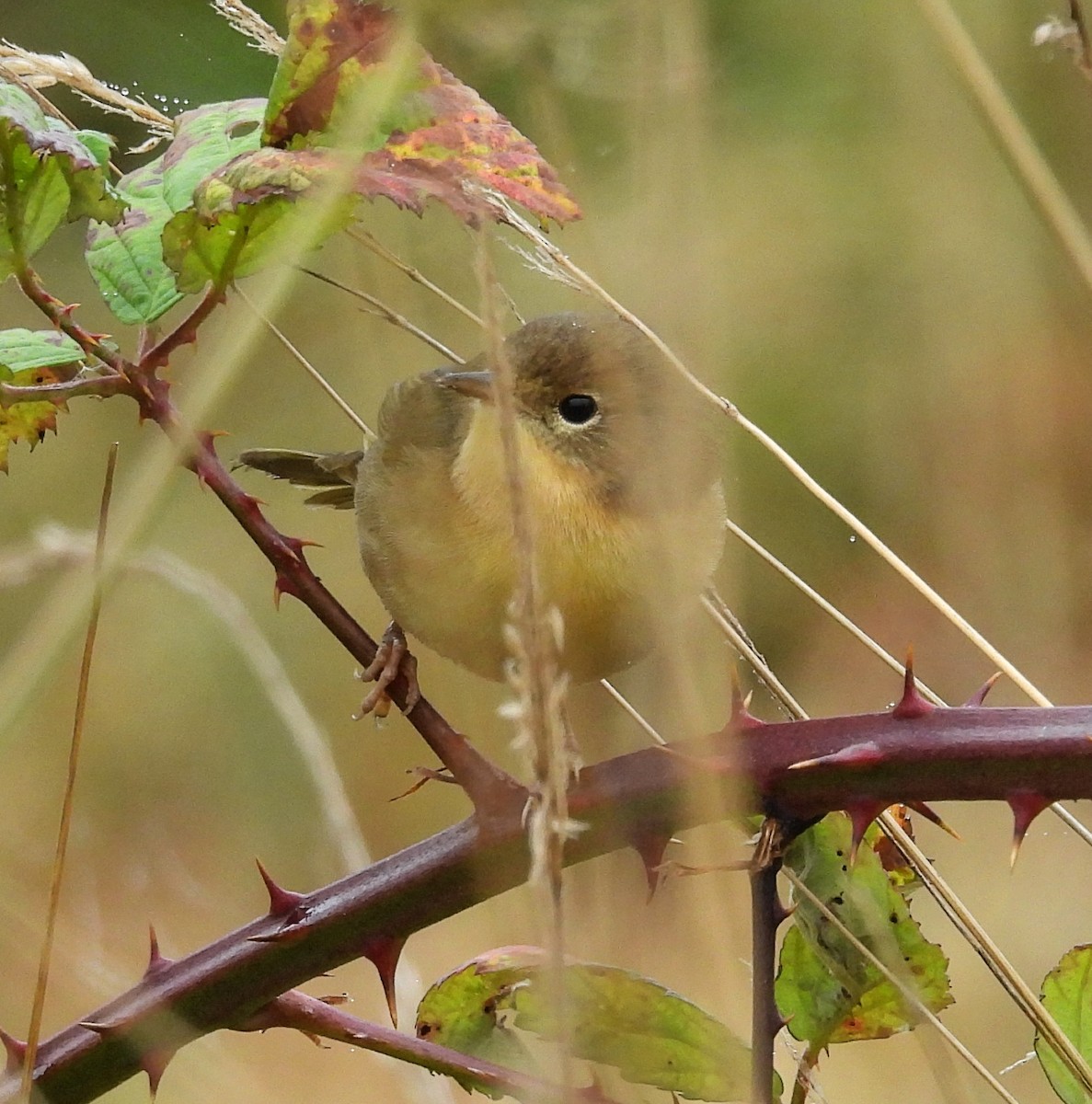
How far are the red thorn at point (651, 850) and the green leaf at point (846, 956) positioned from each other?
159mm

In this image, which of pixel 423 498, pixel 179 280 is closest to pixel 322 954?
pixel 179 280

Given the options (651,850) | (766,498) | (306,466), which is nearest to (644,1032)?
(651,850)

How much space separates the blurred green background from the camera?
2.71 m

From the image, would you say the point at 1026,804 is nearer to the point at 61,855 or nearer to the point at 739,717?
the point at 739,717

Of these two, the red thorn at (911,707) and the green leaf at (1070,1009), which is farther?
the green leaf at (1070,1009)

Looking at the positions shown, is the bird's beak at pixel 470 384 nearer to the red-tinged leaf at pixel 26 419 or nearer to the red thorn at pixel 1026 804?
the red-tinged leaf at pixel 26 419

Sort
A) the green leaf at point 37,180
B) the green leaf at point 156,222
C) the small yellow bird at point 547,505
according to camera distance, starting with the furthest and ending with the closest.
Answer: the small yellow bird at point 547,505 < the green leaf at point 156,222 < the green leaf at point 37,180

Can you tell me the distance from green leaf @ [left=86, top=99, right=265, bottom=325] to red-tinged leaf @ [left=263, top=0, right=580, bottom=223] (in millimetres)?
122

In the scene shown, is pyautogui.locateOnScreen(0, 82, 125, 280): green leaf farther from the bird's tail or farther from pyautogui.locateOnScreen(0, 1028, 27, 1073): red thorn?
the bird's tail

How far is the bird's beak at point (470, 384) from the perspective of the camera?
1505 mm

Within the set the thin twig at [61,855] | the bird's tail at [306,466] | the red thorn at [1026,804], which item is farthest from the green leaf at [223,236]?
the bird's tail at [306,466]

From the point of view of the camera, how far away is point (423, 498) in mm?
1562

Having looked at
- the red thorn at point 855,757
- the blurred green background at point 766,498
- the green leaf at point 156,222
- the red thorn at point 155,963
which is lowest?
the red thorn at point 855,757

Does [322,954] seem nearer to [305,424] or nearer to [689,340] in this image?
[689,340]
